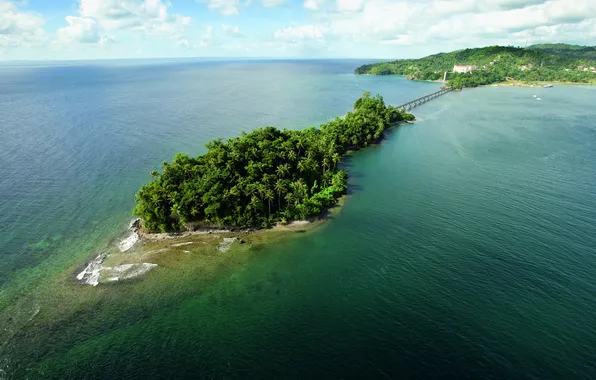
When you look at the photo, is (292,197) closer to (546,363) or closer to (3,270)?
(546,363)

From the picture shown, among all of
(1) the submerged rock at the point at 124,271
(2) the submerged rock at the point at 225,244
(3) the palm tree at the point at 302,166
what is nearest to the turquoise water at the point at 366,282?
(1) the submerged rock at the point at 124,271

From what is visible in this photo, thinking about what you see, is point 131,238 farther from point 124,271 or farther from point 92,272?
point 124,271

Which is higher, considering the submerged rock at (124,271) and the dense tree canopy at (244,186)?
the dense tree canopy at (244,186)

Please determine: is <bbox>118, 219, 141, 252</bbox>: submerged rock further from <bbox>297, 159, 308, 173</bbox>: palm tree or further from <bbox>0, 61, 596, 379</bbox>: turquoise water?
<bbox>297, 159, 308, 173</bbox>: palm tree

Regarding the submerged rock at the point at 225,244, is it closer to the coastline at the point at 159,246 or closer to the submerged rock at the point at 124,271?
the coastline at the point at 159,246

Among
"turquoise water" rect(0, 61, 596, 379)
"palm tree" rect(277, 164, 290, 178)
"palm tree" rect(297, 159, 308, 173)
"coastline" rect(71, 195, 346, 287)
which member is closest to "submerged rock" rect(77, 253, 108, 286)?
"coastline" rect(71, 195, 346, 287)

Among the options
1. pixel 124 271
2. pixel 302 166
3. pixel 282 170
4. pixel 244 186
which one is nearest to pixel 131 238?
pixel 124 271

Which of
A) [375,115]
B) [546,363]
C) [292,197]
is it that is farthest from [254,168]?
[375,115]

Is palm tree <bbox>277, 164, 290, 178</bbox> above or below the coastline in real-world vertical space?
above

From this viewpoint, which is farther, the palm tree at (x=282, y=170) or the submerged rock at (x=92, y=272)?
the palm tree at (x=282, y=170)
